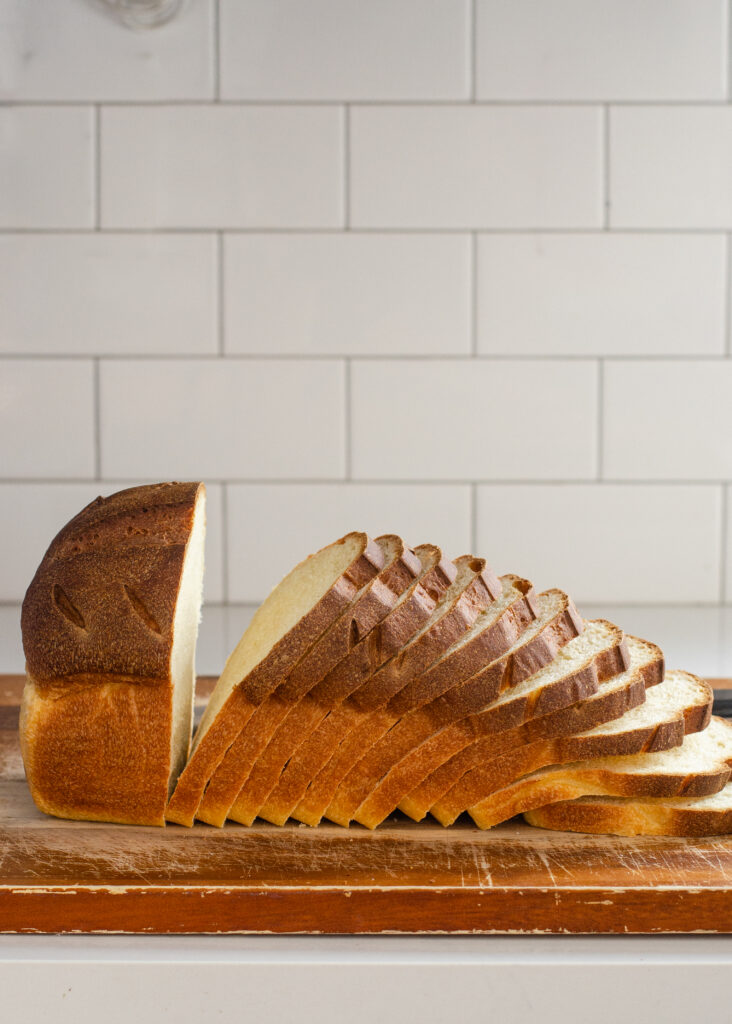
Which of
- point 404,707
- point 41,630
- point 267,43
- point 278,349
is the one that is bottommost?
point 404,707

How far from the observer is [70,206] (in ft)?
8.01

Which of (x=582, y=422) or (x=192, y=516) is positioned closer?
(x=192, y=516)

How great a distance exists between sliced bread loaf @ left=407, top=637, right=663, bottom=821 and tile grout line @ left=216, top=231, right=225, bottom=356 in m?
1.46

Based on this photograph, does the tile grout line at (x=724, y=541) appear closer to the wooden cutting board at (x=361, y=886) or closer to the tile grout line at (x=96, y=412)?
the wooden cutting board at (x=361, y=886)

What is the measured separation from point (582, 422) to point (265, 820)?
151cm

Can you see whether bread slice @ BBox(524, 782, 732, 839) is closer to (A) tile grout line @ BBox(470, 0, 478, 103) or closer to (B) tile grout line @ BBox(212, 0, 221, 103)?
(A) tile grout line @ BBox(470, 0, 478, 103)

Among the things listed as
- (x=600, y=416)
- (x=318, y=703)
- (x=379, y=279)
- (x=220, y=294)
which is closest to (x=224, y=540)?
(x=220, y=294)

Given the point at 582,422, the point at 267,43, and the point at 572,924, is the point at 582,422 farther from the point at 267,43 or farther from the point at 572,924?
the point at 572,924

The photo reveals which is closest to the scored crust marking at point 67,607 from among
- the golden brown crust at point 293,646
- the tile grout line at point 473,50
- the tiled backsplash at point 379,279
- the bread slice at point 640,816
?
the golden brown crust at point 293,646

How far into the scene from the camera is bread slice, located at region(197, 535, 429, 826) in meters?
1.26

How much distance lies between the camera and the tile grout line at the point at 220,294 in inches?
96.1

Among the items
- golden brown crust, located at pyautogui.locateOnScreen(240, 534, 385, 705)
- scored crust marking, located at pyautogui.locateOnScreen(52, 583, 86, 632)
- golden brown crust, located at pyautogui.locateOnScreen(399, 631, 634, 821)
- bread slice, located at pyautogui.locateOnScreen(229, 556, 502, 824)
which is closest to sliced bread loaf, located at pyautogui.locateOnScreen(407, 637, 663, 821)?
golden brown crust, located at pyautogui.locateOnScreen(399, 631, 634, 821)

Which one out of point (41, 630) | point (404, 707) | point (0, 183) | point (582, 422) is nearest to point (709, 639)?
point (582, 422)

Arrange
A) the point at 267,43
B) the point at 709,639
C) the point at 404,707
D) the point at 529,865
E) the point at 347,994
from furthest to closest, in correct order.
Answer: the point at 267,43 → the point at 709,639 → the point at 404,707 → the point at 529,865 → the point at 347,994
